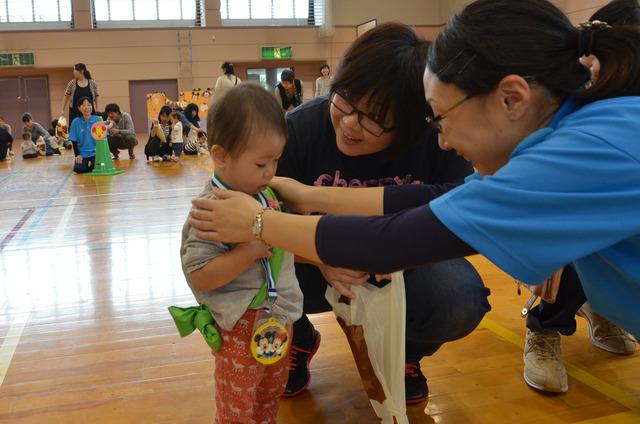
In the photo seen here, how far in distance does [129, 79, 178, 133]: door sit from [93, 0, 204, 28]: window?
155cm

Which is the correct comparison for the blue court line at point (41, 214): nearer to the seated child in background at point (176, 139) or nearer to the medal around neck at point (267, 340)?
the seated child in background at point (176, 139)

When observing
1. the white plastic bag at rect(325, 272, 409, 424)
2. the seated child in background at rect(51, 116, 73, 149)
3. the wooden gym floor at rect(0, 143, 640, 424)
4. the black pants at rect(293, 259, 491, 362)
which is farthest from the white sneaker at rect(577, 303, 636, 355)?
the seated child in background at rect(51, 116, 73, 149)

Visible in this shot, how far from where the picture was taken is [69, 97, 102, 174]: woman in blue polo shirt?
301 inches

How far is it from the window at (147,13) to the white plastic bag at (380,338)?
15564 mm

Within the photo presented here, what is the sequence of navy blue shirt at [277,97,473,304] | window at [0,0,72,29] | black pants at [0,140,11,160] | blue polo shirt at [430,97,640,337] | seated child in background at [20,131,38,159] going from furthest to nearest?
window at [0,0,72,29], seated child in background at [20,131,38,159], black pants at [0,140,11,160], navy blue shirt at [277,97,473,304], blue polo shirt at [430,97,640,337]

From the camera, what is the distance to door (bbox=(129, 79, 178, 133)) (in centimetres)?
1581

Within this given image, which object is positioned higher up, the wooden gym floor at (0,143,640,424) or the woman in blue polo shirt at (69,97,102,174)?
the woman in blue polo shirt at (69,97,102,174)

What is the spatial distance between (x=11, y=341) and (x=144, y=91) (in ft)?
48.9

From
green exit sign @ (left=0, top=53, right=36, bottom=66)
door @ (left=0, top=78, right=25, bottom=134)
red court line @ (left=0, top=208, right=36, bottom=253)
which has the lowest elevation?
red court line @ (left=0, top=208, right=36, bottom=253)

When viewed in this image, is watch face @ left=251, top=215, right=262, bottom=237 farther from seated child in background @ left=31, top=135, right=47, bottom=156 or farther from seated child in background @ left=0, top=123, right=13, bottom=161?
seated child in background @ left=31, top=135, right=47, bottom=156

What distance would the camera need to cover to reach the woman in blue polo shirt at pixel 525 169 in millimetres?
772

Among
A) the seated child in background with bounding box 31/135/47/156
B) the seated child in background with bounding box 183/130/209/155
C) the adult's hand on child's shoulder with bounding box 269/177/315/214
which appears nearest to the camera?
the adult's hand on child's shoulder with bounding box 269/177/315/214

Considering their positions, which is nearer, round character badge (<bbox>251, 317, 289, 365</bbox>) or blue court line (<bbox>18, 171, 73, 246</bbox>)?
round character badge (<bbox>251, 317, 289, 365</bbox>)

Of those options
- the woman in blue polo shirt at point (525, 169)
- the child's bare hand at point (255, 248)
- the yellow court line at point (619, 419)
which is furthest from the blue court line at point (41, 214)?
the yellow court line at point (619, 419)
